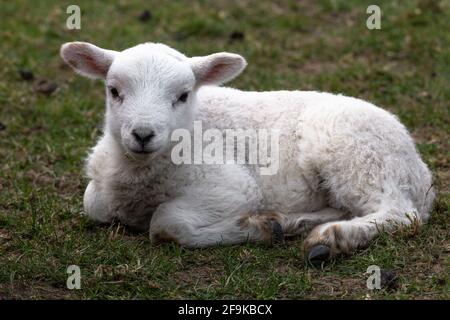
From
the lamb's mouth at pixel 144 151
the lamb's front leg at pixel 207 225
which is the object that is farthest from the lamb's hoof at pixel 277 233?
the lamb's mouth at pixel 144 151

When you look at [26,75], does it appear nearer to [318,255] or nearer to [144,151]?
[144,151]

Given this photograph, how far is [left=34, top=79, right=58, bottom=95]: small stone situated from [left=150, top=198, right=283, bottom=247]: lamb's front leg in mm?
4408

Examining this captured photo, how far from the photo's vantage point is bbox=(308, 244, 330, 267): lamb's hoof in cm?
599

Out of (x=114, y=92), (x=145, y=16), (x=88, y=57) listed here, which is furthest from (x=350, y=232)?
(x=145, y=16)

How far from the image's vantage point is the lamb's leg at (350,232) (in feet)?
19.7

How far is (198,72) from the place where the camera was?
6.64 m

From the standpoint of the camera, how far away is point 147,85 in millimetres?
6156

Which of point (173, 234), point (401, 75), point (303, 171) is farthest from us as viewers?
point (401, 75)

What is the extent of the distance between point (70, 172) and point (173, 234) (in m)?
2.28

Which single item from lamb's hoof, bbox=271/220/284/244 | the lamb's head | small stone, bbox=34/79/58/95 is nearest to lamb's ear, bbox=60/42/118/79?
the lamb's head

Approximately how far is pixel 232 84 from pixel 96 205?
14.3 ft
